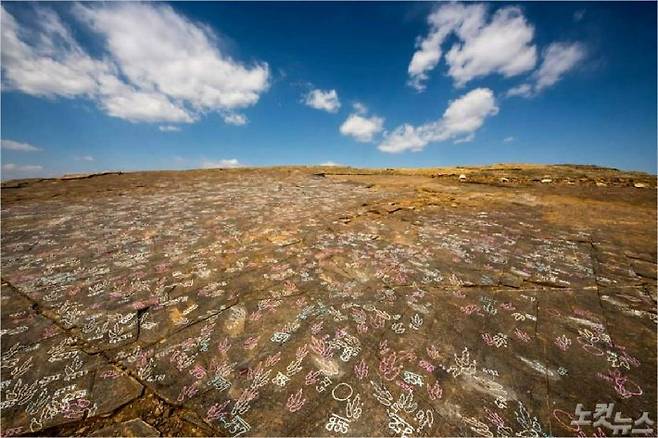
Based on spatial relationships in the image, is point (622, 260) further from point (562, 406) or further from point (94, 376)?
point (94, 376)

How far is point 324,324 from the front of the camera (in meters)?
4.06

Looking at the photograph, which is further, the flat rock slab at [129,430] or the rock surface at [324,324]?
the rock surface at [324,324]

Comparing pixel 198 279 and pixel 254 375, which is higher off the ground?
pixel 198 279

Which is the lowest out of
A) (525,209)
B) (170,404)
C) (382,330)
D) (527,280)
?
(170,404)

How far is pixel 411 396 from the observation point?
3.05 meters

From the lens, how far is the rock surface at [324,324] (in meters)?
2.91

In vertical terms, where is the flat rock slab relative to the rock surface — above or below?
below

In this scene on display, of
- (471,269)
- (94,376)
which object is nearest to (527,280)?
(471,269)

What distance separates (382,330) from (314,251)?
2.61m

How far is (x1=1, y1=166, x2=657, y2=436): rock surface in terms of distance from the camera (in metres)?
2.91

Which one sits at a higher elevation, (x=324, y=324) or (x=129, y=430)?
(x=324, y=324)

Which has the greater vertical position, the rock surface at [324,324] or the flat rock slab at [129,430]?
the rock surface at [324,324]

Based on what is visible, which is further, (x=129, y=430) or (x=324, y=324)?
(x=324, y=324)

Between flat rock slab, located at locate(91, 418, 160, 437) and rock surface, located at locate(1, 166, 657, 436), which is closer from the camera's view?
flat rock slab, located at locate(91, 418, 160, 437)
